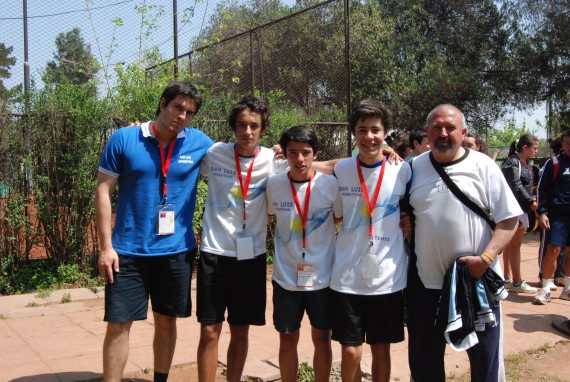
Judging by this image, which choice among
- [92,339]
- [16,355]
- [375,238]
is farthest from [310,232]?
[16,355]

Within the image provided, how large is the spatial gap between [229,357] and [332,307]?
2.64ft

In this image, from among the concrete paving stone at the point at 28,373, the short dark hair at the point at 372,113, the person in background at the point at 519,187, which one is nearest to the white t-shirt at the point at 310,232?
the short dark hair at the point at 372,113

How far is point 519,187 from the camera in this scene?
6699 mm

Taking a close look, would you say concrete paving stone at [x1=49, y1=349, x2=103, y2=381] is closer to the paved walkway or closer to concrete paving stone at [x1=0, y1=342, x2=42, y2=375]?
the paved walkway

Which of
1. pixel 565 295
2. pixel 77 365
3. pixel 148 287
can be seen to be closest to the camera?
pixel 148 287

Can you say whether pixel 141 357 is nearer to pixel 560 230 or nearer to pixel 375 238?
pixel 375 238

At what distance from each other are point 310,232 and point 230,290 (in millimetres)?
650

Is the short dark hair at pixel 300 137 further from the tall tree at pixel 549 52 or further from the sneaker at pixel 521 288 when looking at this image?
the tall tree at pixel 549 52

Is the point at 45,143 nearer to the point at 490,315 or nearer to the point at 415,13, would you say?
the point at 490,315

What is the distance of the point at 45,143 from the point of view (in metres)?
6.79

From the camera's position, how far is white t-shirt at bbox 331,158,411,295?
3209 millimetres

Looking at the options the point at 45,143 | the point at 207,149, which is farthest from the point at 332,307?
the point at 45,143

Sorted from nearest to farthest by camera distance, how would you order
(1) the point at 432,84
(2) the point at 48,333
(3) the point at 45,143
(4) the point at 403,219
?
1. (4) the point at 403,219
2. (2) the point at 48,333
3. (3) the point at 45,143
4. (1) the point at 432,84

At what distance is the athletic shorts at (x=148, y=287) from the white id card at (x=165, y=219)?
0.17 meters
